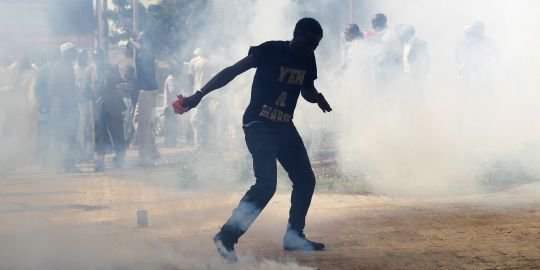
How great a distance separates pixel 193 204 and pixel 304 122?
377 centimetres

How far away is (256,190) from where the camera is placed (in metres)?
6.43

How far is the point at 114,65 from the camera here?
13.6 metres

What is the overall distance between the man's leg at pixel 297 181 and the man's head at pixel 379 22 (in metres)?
6.59

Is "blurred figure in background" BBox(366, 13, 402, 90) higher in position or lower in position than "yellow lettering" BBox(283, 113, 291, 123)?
higher

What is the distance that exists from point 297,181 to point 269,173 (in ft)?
1.17

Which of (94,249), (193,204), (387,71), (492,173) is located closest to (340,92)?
(387,71)

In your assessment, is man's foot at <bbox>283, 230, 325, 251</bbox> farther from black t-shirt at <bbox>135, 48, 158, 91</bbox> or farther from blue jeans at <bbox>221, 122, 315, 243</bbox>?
black t-shirt at <bbox>135, 48, 158, 91</bbox>

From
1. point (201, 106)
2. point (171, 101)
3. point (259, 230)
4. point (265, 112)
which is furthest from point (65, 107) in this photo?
point (265, 112)

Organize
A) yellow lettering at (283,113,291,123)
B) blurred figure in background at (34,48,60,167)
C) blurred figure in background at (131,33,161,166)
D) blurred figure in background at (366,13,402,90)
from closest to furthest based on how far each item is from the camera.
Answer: yellow lettering at (283,113,291,123), blurred figure in background at (34,48,60,167), blurred figure in background at (366,13,402,90), blurred figure in background at (131,33,161,166)

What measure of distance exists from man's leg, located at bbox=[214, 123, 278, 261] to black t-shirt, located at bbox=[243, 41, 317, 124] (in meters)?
0.11

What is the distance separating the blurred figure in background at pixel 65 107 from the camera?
11.7m

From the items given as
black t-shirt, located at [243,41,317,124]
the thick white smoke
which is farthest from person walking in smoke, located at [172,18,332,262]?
the thick white smoke

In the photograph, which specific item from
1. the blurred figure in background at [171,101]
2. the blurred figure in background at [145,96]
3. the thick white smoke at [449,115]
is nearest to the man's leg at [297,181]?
the thick white smoke at [449,115]

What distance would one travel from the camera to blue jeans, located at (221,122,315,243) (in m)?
6.40
